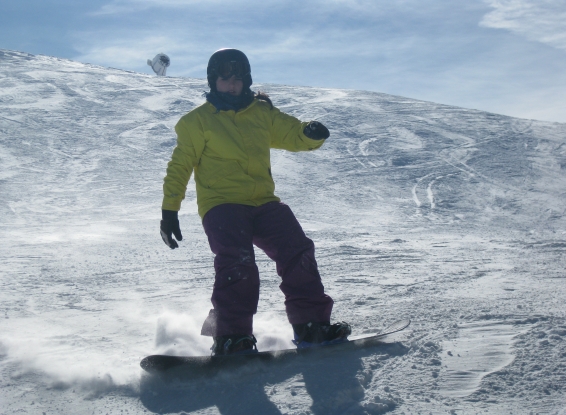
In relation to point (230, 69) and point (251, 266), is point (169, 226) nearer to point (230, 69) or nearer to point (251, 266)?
point (251, 266)

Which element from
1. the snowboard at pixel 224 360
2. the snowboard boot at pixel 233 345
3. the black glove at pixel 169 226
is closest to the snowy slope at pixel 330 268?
the snowboard at pixel 224 360

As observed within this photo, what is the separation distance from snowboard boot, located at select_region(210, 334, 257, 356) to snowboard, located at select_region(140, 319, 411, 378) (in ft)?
Answer: 0.39

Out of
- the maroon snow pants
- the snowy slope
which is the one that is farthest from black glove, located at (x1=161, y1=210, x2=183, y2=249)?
the snowy slope

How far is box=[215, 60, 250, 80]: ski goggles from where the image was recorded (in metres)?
3.06

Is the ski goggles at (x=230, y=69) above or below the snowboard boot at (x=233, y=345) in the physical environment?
above

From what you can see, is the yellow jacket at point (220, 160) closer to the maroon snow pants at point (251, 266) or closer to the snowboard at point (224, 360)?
the maroon snow pants at point (251, 266)

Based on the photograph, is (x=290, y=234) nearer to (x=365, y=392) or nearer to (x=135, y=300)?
(x=365, y=392)

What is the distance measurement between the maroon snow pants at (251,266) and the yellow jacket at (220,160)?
0.09m

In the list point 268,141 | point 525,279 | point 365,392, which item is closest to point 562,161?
point 525,279

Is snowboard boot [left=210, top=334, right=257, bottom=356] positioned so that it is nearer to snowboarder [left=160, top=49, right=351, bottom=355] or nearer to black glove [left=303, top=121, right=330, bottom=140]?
snowboarder [left=160, top=49, right=351, bottom=355]

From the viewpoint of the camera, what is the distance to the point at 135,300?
12.0 ft

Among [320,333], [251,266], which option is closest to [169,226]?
[251,266]

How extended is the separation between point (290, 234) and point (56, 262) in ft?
9.49

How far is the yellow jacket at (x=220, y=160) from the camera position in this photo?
2906 mm
